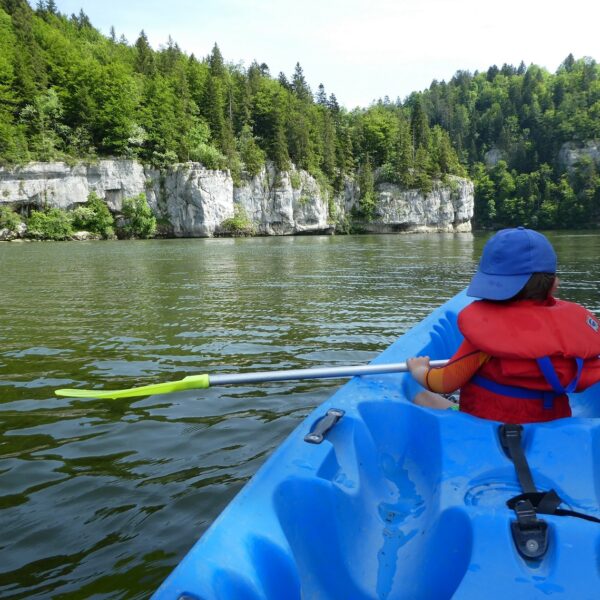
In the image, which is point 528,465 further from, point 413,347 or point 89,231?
point 89,231

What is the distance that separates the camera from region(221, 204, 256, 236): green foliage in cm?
5290

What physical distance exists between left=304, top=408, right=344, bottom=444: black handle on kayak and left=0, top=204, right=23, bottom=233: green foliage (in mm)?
44617

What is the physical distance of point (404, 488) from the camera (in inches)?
96.2

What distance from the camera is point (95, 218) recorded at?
4525 cm

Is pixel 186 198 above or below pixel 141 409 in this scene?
above

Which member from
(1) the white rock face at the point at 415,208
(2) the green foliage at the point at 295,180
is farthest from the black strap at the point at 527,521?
(1) the white rock face at the point at 415,208

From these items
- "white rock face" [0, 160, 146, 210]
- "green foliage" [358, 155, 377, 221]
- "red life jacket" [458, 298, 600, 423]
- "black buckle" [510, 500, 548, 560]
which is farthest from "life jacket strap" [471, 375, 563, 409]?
"green foliage" [358, 155, 377, 221]

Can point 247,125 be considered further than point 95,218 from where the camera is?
Yes

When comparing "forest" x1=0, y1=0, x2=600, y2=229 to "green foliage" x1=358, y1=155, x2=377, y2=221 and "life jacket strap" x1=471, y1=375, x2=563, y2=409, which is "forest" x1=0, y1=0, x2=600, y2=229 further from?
"life jacket strap" x1=471, y1=375, x2=563, y2=409

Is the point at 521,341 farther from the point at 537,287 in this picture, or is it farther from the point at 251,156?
the point at 251,156

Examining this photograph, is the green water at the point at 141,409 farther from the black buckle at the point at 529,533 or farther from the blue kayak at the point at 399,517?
the black buckle at the point at 529,533

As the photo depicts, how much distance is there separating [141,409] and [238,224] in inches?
1949

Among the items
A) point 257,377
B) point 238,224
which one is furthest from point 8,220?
point 257,377

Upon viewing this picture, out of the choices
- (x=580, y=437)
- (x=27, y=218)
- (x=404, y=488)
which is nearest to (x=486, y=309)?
(x=580, y=437)
